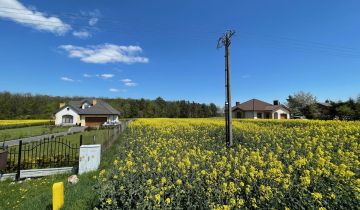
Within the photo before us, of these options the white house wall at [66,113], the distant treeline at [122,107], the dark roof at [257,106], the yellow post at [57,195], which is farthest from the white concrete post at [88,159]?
the distant treeline at [122,107]

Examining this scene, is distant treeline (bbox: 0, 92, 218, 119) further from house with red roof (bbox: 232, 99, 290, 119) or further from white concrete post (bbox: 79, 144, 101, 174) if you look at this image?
white concrete post (bbox: 79, 144, 101, 174)

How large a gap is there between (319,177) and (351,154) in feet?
7.38

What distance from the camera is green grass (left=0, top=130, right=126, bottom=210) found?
5.53m

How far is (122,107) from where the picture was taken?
74125 mm

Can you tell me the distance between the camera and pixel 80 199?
5.67 metres

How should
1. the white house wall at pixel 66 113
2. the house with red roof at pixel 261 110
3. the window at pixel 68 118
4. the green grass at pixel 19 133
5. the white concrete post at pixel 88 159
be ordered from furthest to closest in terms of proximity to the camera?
the house with red roof at pixel 261 110 → the window at pixel 68 118 → the white house wall at pixel 66 113 → the green grass at pixel 19 133 → the white concrete post at pixel 88 159

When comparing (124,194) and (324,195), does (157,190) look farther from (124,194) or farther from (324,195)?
(324,195)

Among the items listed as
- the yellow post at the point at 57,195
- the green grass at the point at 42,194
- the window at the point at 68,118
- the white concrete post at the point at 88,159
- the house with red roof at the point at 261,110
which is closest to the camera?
the yellow post at the point at 57,195

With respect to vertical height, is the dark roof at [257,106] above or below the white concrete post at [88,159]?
above

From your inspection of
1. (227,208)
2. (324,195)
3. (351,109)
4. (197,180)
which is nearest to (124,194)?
(197,180)

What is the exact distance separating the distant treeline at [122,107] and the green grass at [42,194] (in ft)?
→ 202

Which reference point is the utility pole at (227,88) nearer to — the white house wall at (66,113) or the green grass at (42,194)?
the green grass at (42,194)

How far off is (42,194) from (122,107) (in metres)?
69.2

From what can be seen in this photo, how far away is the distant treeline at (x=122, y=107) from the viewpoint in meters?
63.9
